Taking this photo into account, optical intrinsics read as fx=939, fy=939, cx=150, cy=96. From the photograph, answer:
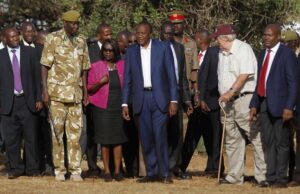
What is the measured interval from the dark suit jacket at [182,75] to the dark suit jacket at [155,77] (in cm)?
55

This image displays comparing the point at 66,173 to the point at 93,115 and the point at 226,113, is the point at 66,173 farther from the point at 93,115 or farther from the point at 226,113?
the point at 226,113

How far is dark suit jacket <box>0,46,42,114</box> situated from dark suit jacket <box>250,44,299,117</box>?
11.9 feet

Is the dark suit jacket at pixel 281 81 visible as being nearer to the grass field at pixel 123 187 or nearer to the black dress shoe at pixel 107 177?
the grass field at pixel 123 187

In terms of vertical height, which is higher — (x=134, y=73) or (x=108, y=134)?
(x=134, y=73)

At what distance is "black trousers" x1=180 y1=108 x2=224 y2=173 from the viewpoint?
14.7 metres

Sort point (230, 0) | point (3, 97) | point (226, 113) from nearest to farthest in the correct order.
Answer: point (226, 113) → point (3, 97) → point (230, 0)

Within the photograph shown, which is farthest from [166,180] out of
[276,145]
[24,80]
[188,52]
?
[24,80]

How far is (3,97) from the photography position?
1427 cm

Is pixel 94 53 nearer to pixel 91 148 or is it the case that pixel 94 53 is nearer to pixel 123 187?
pixel 91 148

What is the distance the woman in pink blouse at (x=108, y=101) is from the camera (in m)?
13.9

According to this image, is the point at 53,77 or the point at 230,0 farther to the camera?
the point at 230,0

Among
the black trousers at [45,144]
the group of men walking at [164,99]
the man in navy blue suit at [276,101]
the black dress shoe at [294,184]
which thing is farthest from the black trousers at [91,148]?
the black dress shoe at [294,184]

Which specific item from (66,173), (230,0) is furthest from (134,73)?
(230,0)

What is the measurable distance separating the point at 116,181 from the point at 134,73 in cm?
164
